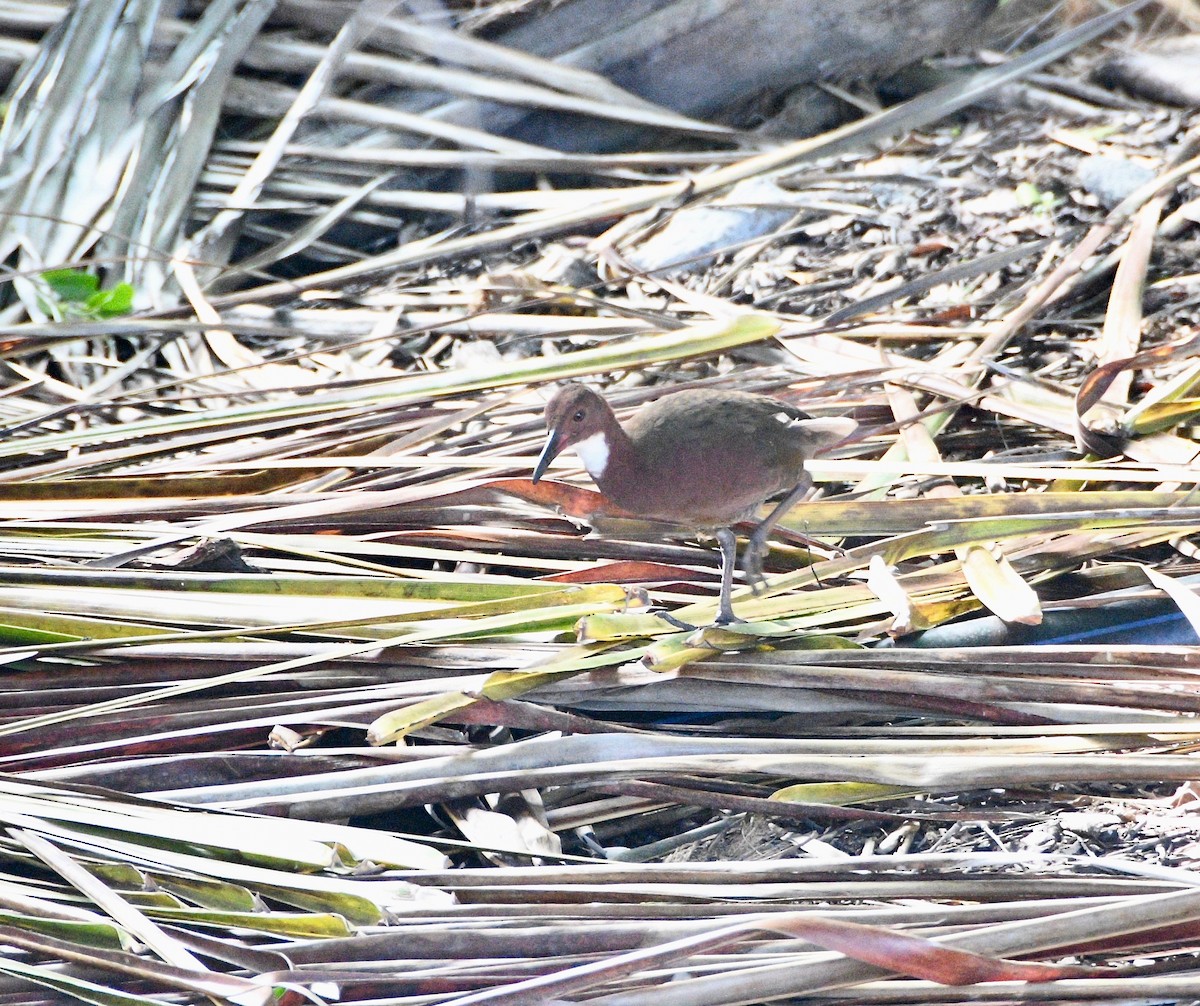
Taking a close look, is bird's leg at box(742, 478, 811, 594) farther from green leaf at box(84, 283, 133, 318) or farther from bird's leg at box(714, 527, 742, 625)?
green leaf at box(84, 283, 133, 318)

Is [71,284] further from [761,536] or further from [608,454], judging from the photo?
[761,536]

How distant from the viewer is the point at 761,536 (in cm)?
309

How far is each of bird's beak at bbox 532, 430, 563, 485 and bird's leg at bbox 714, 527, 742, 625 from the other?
434 millimetres

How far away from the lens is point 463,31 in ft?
19.8

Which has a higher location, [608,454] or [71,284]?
[71,284]

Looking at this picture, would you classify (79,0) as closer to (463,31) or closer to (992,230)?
(463,31)

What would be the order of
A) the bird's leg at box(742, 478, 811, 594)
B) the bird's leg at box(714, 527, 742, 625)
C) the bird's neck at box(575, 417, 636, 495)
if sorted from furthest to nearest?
the bird's leg at box(742, 478, 811, 594), the bird's neck at box(575, 417, 636, 495), the bird's leg at box(714, 527, 742, 625)

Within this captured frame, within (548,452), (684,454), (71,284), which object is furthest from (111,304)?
(684,454)

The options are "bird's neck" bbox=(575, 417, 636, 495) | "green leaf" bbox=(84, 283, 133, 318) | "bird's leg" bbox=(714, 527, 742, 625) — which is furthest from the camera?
"green leaf" bbox=(84, 283, 133, 318)

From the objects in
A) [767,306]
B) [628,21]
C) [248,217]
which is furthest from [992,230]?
[248,217]

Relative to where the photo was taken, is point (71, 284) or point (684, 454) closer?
point (684, 454)

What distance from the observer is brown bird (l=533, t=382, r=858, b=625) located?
9.41 feet

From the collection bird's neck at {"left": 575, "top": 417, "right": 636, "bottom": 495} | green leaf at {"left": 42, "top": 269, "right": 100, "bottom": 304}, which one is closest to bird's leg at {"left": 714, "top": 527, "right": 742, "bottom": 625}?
bird's neck at {"left": 575, "top": 417, "right": 636, "bottom": 495}

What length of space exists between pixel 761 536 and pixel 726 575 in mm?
255
